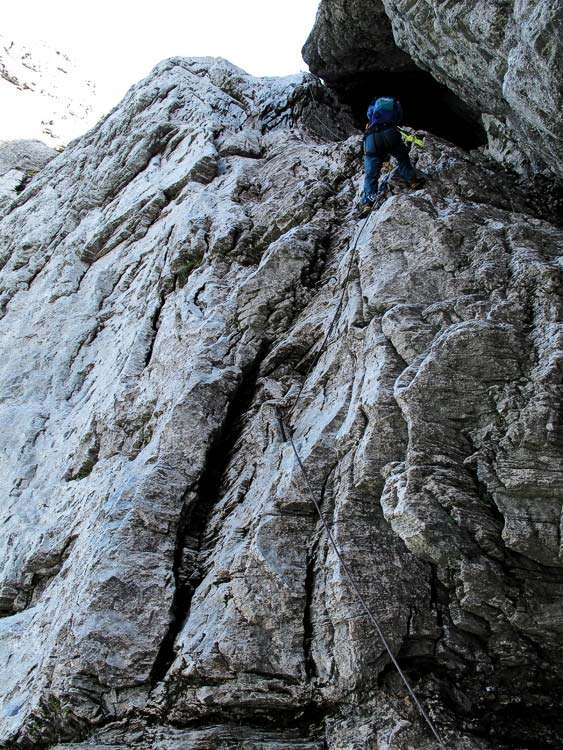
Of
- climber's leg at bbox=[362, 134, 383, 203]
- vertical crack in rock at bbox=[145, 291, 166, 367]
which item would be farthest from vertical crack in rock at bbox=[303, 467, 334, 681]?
climber's leg at bbox=[362, 134, 383, 203]

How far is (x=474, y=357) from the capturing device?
21.6 feet

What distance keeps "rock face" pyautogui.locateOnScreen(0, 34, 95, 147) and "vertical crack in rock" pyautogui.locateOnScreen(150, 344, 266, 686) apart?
3289 cm

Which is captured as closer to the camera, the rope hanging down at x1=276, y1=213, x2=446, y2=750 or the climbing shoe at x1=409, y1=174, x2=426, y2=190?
the rope hanging down at x1=276, y1=213, x2=446, y2=750

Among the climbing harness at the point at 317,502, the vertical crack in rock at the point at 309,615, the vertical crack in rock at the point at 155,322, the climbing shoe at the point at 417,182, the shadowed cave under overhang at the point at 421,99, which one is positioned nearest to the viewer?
the climbing harness at the point at 317,502

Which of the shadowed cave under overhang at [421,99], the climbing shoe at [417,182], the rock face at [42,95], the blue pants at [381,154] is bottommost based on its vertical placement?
the climbing shoe at [417,182]

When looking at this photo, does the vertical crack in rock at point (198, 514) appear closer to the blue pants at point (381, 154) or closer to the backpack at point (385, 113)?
the blue pants at point (381, 154)

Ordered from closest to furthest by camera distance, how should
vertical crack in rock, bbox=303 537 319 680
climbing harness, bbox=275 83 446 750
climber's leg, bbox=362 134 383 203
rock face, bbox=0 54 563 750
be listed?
climbing harness, bbox=275 83 446 750 < rock face, bbox=0 54 563 750 < vertical crack in rock, bbox=303 537 319 680 < climber's leg, bbox=362 134 383 203

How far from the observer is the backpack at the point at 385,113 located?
1123 centimetres

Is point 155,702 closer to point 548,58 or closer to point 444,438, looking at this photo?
point 444,438

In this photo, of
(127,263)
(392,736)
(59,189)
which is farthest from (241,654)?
(59,189)

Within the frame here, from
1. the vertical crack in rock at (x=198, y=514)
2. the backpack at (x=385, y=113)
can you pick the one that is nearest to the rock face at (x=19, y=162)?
the backpack at (x=385, y=113)

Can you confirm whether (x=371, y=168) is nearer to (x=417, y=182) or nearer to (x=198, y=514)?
(x=417, y=182)

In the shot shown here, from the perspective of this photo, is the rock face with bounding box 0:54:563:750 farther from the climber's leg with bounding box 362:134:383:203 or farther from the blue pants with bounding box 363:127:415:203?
the climber's leg with bounding box 362:134:383:203

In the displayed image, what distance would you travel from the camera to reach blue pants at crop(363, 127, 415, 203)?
11148 millimetres
